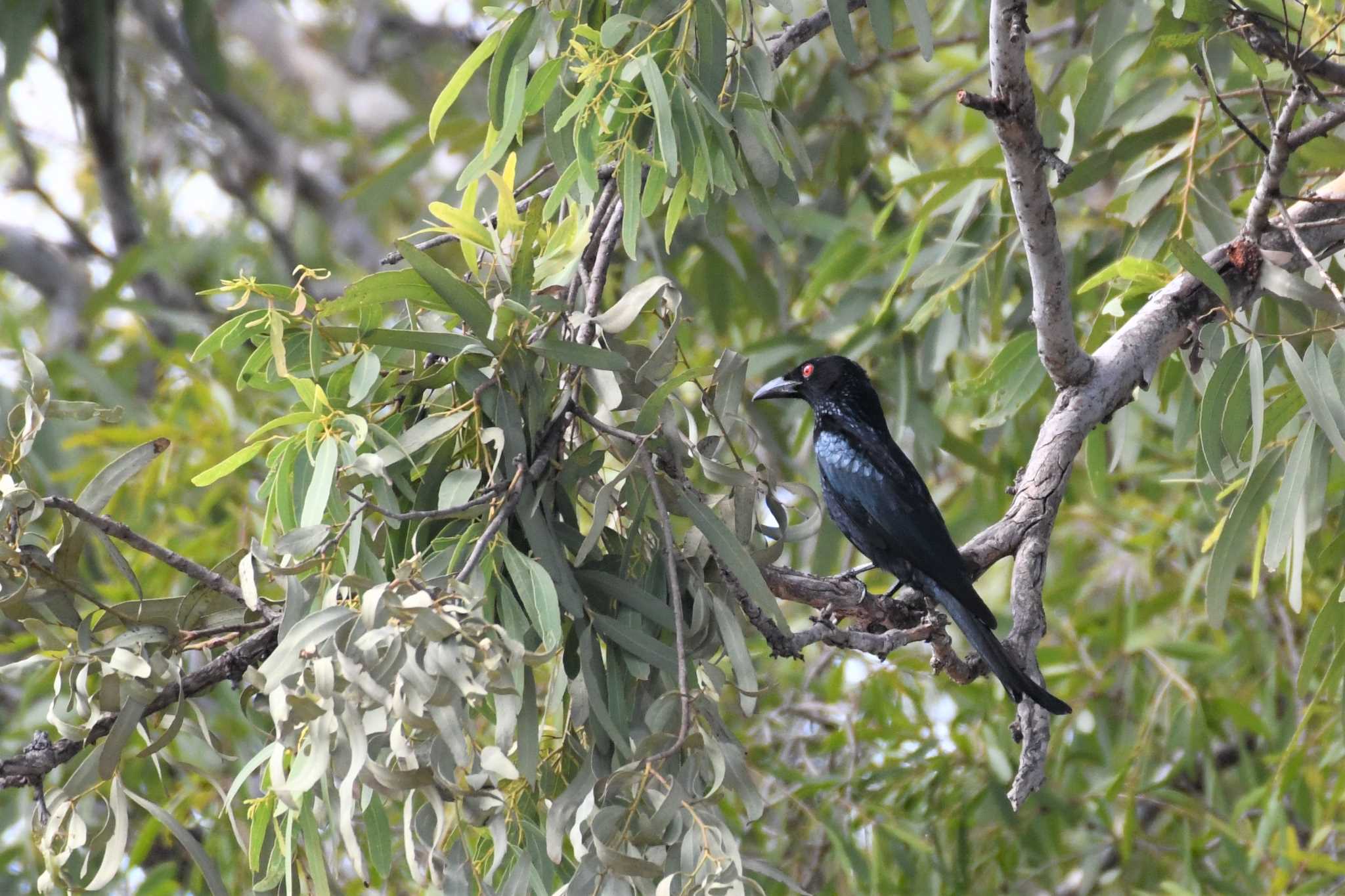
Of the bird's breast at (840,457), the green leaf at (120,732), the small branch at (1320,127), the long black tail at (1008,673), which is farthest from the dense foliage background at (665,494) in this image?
the long black tail at (1008,673)

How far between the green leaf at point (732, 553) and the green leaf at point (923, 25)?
0.95 meters

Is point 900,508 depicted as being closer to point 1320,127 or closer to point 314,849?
point 1320,127

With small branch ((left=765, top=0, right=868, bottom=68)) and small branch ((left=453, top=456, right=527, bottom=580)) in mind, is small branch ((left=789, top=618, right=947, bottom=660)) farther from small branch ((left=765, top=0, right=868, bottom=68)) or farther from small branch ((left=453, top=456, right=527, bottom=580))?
small branch ((left=765, top=0, right=868, bottom=68))

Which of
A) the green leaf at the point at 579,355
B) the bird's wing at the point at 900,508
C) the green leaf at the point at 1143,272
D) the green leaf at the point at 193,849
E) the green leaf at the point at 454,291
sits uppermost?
the green leaf at the point at 454,291

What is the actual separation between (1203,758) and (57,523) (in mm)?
4058

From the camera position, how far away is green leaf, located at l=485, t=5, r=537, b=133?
8.64 ft

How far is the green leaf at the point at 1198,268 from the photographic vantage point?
266 centimetres

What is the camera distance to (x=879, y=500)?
3.78 metres

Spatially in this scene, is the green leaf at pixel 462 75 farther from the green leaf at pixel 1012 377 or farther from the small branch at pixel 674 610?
the green leaf at pixel 1012 377

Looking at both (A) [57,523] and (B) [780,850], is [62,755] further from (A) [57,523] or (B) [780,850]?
(B) [780,850]

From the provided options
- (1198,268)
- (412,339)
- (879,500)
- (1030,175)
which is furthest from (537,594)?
(879,500)

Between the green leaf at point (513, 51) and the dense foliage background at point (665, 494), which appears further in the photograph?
the green leaf at point (513, 51)

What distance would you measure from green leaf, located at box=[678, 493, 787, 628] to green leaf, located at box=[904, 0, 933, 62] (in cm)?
95

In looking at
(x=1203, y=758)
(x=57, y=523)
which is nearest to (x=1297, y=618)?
(x=1203, y=758)
